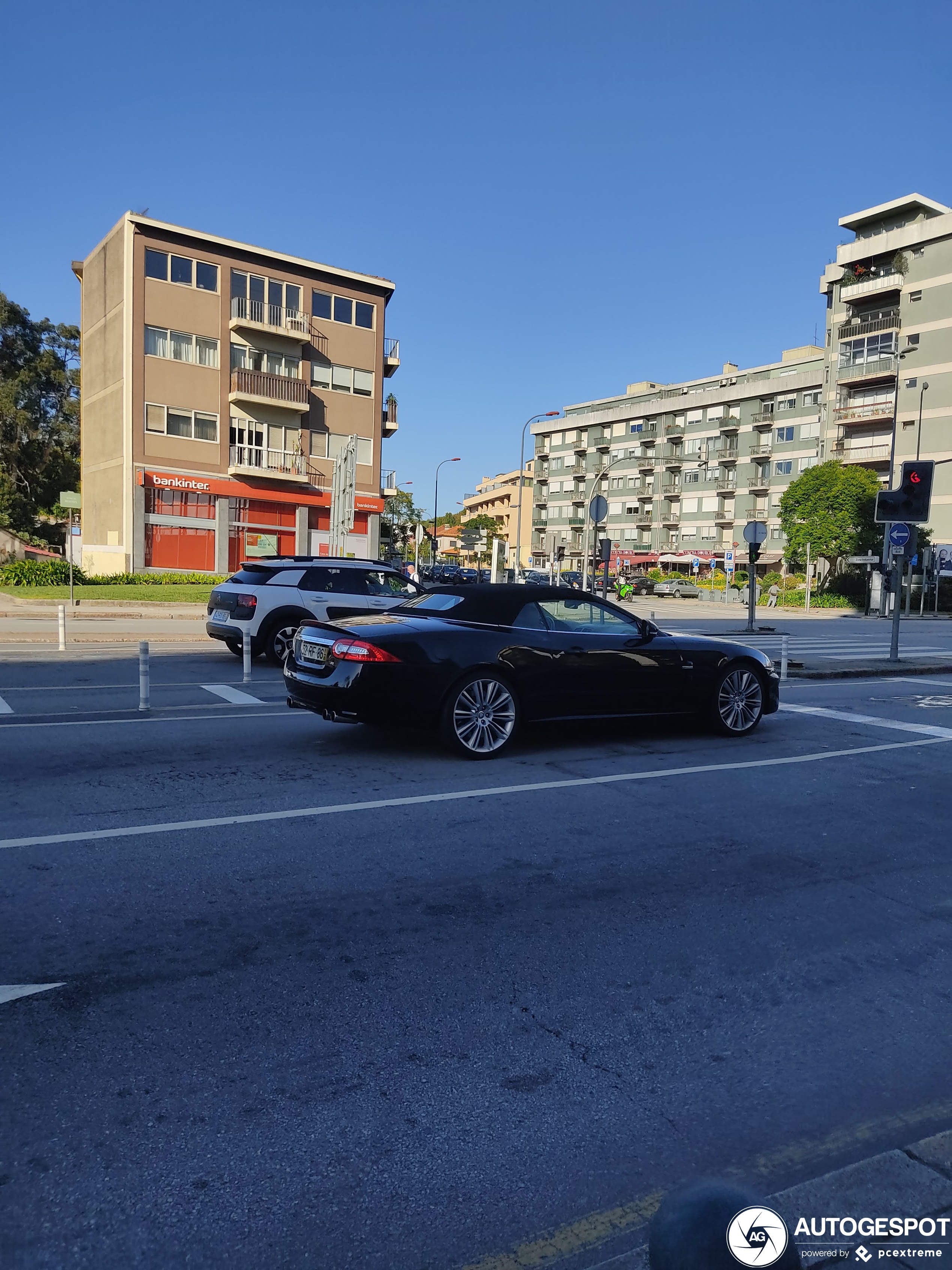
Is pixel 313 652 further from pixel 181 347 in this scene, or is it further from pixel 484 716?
pixel 181 347

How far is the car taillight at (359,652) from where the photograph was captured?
7.33 m

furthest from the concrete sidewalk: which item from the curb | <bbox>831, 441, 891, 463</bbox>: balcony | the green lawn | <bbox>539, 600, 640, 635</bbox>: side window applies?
<bbox>831, 441, 891, 463</bbox>: balcony

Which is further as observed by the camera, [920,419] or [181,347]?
[920,419]

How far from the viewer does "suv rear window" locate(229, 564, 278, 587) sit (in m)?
14.2

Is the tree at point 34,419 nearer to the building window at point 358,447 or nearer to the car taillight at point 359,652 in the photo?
the building window at point 358,447

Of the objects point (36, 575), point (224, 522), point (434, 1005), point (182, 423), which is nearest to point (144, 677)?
point (434, 1005)

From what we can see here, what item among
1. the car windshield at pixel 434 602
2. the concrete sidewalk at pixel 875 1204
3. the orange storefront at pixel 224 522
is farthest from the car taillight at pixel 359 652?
the orange storefront at pixel 224 522

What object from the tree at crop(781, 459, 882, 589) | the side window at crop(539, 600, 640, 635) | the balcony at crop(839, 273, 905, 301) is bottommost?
the side window at crop(539, 600, 640, 635)

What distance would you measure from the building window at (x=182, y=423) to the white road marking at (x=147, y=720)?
31690 millimetres

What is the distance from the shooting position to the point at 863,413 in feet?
200

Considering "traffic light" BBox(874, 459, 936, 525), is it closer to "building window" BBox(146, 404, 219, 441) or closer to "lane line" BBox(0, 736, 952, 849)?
"lane line" BBox(0, 736, 952, 849)

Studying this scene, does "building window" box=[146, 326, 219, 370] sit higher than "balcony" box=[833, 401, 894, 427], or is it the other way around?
"balcony" box=[833, 401, 894, 427]

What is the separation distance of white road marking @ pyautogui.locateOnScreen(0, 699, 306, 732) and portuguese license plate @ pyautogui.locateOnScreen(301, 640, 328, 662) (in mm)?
1625

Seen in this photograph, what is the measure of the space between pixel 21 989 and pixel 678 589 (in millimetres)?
63154
